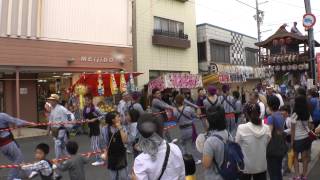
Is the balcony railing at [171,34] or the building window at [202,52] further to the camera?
the building window at [202,52]

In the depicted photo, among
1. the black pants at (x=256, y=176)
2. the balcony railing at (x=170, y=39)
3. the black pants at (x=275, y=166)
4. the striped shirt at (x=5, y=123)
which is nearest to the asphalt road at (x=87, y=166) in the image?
the striped shirt at (x=5, y=123)

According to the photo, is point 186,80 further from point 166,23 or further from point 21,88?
point 21,88

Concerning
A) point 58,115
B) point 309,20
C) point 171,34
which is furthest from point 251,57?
point 58,115

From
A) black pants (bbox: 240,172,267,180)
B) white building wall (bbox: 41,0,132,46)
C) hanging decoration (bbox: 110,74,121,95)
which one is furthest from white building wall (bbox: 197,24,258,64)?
black pants (bbox: 240,172,267,180)

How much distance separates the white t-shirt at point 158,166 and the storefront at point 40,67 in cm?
1457

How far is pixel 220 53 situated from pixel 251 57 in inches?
297

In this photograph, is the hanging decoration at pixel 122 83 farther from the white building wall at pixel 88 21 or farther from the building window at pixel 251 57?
the building window at pixel 251 57

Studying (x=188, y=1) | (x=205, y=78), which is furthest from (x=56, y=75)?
(x=188, y=1)

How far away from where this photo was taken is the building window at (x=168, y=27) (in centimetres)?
2633

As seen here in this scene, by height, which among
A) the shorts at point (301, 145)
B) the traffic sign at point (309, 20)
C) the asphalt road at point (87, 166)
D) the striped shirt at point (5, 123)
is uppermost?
the traffic sign at point (309, 20)

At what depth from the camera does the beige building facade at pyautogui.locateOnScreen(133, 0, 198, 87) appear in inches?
977

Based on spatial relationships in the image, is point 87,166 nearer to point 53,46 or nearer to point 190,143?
point 190,143

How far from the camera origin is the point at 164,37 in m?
26.2

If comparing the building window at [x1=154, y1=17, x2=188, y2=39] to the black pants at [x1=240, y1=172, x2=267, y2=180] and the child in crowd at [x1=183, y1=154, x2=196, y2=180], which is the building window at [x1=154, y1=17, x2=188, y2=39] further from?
the child in crowd at [x1=183, y1=154, x2=196, y2=180]
